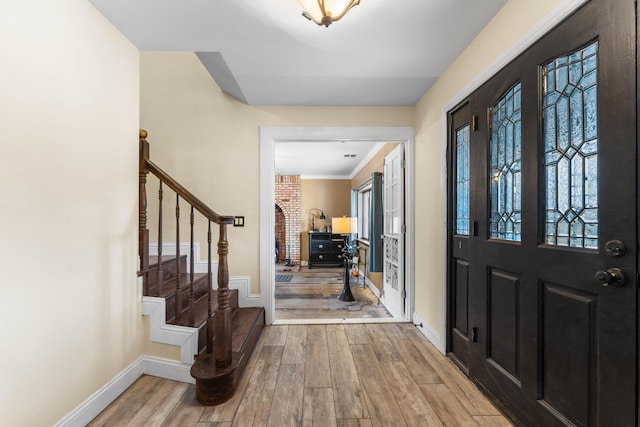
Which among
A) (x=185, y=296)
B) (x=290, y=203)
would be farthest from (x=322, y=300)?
(x=290, y=203)

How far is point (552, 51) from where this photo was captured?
4.50 feet

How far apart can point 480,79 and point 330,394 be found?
2252mm

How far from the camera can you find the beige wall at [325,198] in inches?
323

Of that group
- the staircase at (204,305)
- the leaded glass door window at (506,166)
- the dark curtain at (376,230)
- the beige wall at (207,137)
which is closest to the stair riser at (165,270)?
the staircase at (204,305)

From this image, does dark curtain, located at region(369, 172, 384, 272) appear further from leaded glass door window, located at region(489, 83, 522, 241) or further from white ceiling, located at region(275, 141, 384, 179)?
leaded glass door window, located at region(489, 83, 522, 241)

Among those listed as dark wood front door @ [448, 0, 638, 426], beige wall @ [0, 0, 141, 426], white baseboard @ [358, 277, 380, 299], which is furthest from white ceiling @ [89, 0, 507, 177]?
white baseboard @ [358, 277, 380, 299]

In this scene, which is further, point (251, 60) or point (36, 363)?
point (251, 60)

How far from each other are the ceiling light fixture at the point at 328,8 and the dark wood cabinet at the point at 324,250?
6.17m

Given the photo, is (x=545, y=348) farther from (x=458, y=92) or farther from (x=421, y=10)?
(x=421, y=10)

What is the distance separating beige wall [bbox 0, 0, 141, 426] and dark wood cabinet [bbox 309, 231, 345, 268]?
18.1 ft

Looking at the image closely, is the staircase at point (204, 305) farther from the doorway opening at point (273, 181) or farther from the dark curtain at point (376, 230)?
the dark curtain at point (376, 230)

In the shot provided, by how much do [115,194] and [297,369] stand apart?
1735mm

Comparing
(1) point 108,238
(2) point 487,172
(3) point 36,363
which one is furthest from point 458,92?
(3) point 36,363

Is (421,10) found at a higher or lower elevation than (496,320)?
higher
